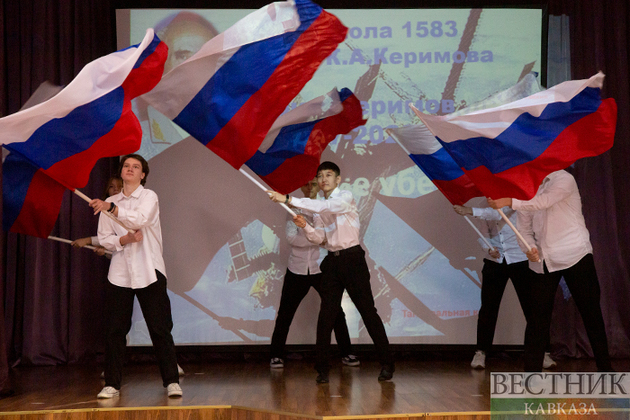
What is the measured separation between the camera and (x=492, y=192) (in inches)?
147

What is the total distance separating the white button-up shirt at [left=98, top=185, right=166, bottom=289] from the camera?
3721 mm

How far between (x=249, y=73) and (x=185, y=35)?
217cm

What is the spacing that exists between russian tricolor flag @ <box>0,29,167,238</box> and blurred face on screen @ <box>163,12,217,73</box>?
1905 millimetres

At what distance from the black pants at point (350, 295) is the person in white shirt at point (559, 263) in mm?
978

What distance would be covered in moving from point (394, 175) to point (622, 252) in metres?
2.15

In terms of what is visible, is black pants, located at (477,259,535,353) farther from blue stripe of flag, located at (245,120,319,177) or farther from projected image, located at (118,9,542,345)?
blue stripe of flag, located at (245,120,319,177)

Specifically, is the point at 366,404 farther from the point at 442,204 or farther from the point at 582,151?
the point at 442,204

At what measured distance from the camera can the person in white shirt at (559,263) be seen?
3758 mm

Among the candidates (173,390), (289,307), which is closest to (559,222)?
(289,307)

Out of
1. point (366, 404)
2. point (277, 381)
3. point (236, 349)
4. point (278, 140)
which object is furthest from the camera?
point (236, 349)

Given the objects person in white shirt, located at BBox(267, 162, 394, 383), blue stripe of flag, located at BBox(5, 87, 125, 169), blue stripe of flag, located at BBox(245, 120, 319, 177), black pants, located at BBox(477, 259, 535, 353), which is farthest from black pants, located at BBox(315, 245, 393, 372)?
blue stripe of flag, located at BBox(5, 87, 125, 169)

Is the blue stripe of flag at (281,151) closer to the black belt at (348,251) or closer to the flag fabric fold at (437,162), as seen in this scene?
the black belt at (348,251)

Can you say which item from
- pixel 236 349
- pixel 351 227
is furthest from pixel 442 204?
pixel 236 349

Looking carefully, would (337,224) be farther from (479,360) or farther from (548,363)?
(548,363)
